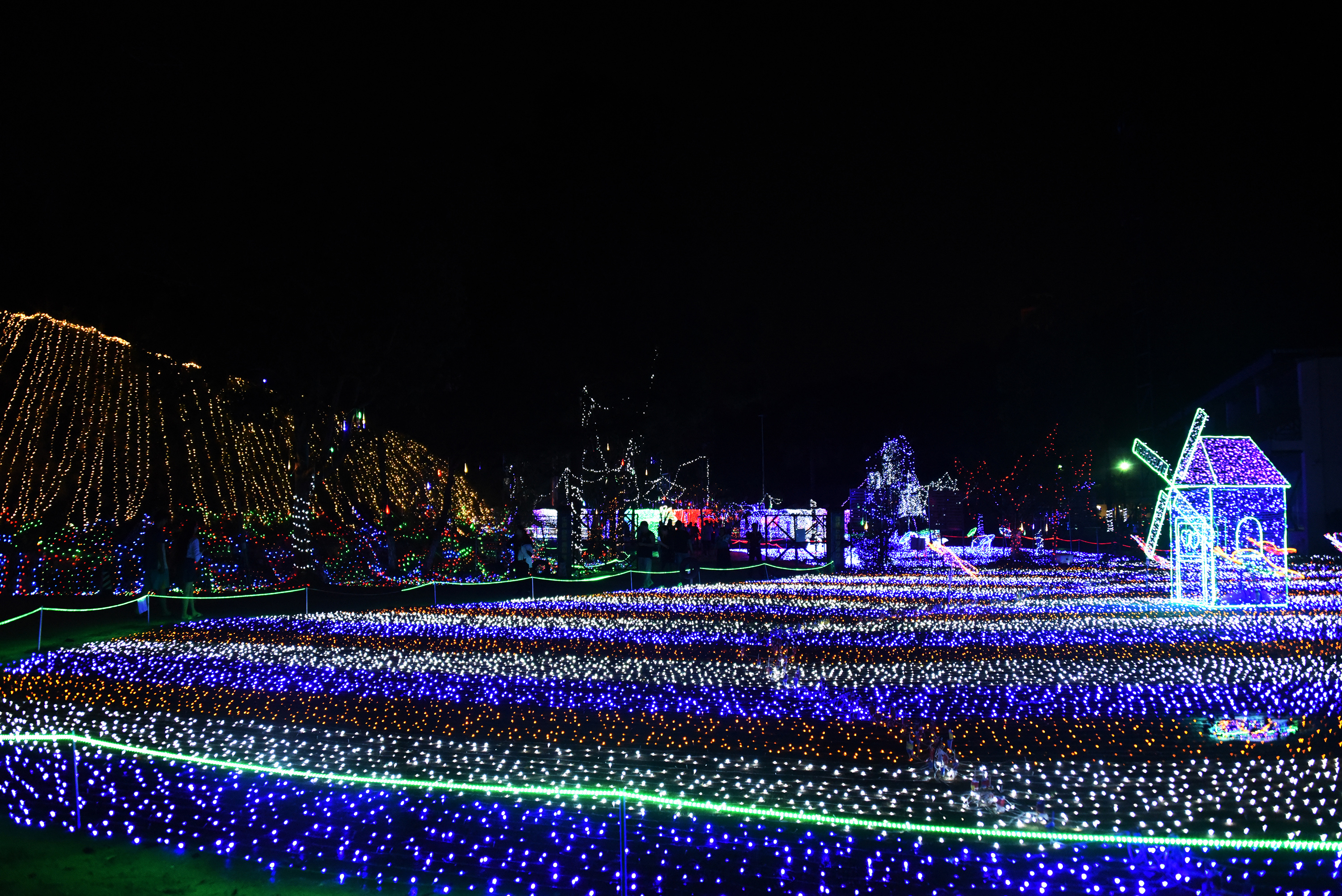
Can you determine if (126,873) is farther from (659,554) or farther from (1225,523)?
(659,554)

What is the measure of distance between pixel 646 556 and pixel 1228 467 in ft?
39.6

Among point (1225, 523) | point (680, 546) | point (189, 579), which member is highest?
point (1225, 523)

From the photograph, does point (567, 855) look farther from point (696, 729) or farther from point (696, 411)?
point (696, 411)

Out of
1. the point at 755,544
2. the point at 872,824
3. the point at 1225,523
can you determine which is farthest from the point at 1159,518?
the point at 872,824

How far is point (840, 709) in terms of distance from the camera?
320 inches

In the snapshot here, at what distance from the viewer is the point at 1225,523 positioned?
17.4 metres

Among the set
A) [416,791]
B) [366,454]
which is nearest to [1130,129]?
[366,454]

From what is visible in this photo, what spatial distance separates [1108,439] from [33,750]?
4942 cm

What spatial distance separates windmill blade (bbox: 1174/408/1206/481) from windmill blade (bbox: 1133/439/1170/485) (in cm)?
17

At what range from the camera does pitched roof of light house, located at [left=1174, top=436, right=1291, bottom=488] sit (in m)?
17.4

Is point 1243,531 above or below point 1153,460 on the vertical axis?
below

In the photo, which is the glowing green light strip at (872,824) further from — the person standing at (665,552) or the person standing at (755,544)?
the person standing at (755,544)

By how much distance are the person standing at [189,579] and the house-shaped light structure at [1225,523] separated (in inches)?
603

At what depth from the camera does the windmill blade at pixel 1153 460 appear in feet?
59.5
